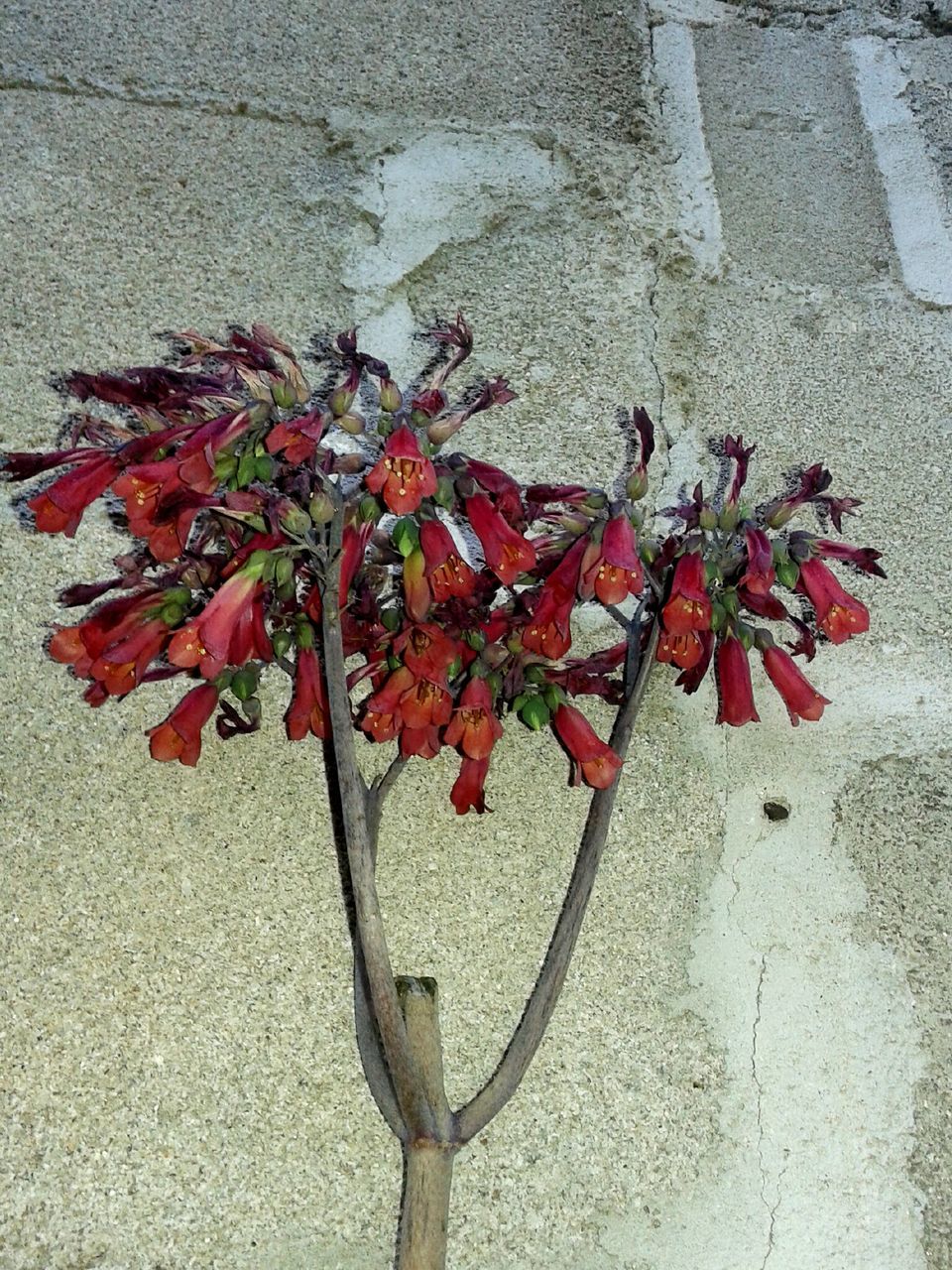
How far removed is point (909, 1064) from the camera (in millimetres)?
1259

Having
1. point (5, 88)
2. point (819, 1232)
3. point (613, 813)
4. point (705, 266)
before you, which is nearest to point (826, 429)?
point (705, 266)

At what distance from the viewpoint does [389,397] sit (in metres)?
1.02

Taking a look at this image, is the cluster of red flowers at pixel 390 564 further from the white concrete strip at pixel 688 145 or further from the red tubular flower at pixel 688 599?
the white concrete strip at pixel 688 145

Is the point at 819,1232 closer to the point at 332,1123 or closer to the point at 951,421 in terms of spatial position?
the point at 332,1123

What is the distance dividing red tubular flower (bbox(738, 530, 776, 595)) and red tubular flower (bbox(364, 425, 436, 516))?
0.29m

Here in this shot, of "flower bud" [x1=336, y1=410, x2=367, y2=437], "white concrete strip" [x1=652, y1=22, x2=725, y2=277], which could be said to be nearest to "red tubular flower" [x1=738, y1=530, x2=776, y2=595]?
"flower bud" [x1=336, y1=410, x2=367, y2=437]

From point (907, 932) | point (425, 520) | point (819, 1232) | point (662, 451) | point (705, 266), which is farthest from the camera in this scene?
point (705, 266)

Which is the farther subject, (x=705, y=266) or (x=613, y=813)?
(x=705, y=266)

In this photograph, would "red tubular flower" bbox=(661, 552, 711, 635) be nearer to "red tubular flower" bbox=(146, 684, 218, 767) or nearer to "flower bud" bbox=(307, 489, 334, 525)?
"flower bud" bbox=(307, 489, 334, 525)

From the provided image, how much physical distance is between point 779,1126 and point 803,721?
451 mm

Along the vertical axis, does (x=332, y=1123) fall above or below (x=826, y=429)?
below

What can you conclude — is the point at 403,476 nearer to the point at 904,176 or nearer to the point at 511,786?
the point at 511,786

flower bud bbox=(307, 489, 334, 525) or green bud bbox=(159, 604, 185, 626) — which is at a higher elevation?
flower bud bbox=(307, 489, 334, 525)

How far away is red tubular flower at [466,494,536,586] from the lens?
1064 millimetres
